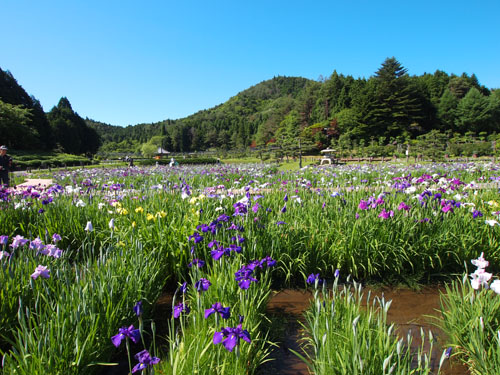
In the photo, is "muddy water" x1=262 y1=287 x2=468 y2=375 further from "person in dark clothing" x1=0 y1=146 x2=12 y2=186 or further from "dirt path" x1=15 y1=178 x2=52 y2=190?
"person in dark clothing" x1=0 y1=146 x2=12 y2=186

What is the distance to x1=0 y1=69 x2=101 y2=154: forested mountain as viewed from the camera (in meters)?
44.2

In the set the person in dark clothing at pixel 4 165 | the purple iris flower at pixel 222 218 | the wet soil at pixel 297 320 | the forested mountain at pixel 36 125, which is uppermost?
the forested mountain at pixel 36 125

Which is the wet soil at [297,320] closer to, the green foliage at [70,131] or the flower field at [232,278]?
the flower field at [232,278]

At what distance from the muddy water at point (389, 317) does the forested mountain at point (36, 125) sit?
2155 inches

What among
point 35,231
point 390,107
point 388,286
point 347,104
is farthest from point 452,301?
point 347,104

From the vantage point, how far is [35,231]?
12.5 feet

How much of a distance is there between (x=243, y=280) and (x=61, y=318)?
1.12 metres

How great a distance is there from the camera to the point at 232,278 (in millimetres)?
2236

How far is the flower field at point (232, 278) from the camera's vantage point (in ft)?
4.90

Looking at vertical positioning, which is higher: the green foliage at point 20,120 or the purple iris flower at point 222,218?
the green foliage at point 20,120

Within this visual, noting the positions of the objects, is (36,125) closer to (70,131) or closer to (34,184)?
(70,131)

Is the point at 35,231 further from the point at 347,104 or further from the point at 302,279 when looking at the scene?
the point at 347,104

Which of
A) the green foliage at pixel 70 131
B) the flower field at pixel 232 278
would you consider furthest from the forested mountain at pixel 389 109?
the green foliage at pixel 70 131

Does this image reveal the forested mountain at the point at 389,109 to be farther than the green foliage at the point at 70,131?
No
